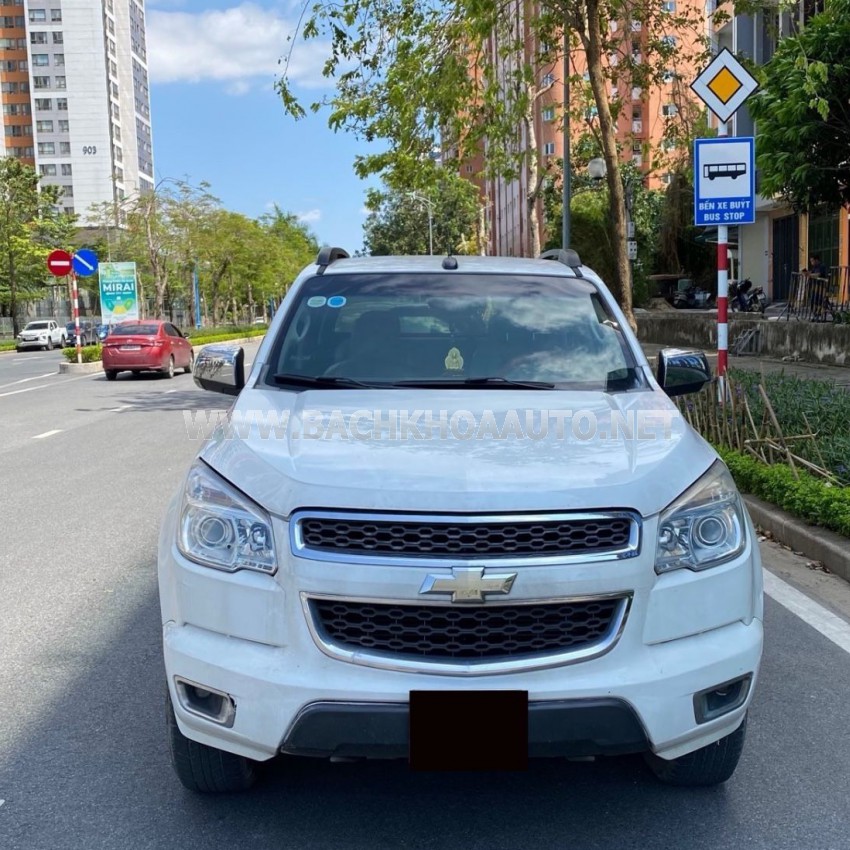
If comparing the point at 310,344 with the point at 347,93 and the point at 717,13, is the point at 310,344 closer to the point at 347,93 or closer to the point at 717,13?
the point at 347,93

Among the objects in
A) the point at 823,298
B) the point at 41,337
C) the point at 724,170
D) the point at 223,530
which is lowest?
the point at 41,337

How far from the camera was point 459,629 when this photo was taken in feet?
8.70

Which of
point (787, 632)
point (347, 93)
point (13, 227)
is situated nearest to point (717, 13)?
point (347, 93)

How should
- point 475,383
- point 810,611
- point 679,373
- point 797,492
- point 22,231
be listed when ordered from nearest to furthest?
1. point 475,383
2. point 679,373
3. point 810,611
4. point 797,492
5. point 22,231

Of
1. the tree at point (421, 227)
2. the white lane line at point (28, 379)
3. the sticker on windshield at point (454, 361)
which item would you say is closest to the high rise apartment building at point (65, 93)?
the tree at point (421, 227)

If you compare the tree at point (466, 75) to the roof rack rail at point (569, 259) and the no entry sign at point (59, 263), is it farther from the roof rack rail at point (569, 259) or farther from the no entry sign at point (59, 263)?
the no entry sign at point (59, 263)

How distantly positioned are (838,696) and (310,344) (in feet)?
8.40

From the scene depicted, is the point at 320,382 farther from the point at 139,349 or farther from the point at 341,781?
the point at 139,349

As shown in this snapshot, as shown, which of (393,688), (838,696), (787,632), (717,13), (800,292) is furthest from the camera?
(800,292)

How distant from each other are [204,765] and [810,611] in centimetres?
330

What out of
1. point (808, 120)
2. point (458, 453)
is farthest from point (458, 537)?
point (808, 120)

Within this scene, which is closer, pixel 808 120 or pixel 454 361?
pixel 454 361

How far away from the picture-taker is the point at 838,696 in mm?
4000

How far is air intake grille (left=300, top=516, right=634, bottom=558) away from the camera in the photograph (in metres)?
2.64
